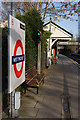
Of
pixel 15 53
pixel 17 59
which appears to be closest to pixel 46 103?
pixel 17 59

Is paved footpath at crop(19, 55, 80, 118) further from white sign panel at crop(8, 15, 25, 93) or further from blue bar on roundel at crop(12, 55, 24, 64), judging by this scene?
blue bar on roundel at crop(12, 55, 24, 64)

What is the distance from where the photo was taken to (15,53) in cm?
358

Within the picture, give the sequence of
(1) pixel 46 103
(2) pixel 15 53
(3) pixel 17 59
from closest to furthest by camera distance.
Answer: (2) pixel 15 53, (3) pixel 17 59, (1) pixel 46 103

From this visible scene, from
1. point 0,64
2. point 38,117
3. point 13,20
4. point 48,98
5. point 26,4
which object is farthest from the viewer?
point 26,4

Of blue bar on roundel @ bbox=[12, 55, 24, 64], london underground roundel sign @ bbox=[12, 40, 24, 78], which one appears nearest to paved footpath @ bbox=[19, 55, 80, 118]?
london underground roundel sign @ bbox=[12, 40, 24, 78]

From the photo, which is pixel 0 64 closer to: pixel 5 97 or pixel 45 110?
pixel 5 97

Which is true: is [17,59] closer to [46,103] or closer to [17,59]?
[17,59]

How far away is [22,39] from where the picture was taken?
13.7ft

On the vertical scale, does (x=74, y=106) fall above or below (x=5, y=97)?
below

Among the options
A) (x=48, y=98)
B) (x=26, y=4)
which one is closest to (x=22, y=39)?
(x=48, y=98)

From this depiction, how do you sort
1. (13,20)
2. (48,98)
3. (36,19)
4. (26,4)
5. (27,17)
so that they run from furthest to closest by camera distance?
1. (26,4)
2. (36,19)
3. (27,17)
4. (48,98)
5. (13,20)

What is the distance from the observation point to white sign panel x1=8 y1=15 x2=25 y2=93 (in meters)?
3.30

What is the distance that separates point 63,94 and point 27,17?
4.09 m

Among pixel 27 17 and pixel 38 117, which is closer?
pixel 38 117
